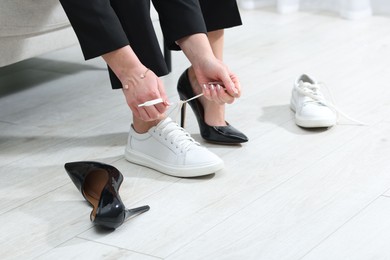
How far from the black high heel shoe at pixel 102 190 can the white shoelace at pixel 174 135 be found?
16cm

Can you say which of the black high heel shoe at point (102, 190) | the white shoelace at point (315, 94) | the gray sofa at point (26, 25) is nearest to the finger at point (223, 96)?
the black high heel shoe at point (102, 190)

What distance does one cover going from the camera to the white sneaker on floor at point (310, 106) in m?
1.65

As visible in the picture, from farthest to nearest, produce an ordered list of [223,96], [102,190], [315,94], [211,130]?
[315,94] < [211,130] < [223,96] < [102,190]

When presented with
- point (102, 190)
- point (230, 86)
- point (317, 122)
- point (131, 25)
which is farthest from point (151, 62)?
point (317, 122)

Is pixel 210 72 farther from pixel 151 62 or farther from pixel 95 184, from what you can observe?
pixel 95 184

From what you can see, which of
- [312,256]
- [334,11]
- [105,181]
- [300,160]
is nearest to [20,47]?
[105,181]

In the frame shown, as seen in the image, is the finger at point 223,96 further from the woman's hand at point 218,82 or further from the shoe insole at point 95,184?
the shoe insole at point 95,184

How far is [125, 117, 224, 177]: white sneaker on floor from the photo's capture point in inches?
56.2

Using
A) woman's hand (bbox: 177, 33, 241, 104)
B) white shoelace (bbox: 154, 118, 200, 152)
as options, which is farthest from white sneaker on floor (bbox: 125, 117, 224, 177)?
woman's hand (bbox: 177, 33, 241, 104)

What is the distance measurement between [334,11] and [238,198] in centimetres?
167

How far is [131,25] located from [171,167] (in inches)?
10.8

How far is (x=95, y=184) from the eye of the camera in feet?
4.45

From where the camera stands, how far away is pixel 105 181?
4.40 ft

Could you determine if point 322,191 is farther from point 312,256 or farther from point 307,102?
point 307,102
